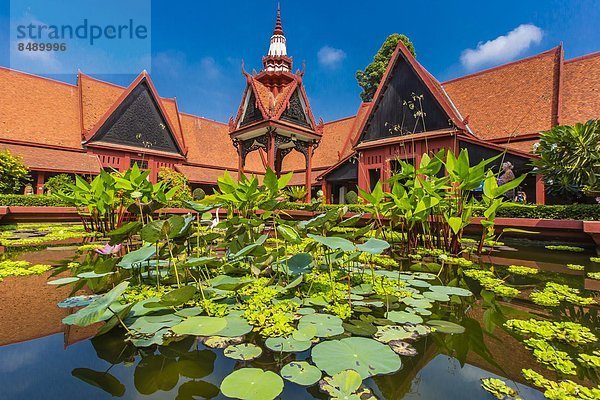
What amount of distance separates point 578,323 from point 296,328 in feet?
4.78

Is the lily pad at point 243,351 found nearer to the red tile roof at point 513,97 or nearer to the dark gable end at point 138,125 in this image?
the red tile roof at point 513,97

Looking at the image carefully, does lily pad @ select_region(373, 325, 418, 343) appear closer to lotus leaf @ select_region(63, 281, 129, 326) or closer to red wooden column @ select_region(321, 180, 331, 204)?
lotus leaf @ select_region(63, 281, 129, 326)

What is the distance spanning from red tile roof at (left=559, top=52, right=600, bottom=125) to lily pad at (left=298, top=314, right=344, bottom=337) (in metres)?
11.5

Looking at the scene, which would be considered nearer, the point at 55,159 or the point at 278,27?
the point at 55,159

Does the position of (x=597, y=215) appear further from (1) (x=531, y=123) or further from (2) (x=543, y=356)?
(1) (x=531, y=123)

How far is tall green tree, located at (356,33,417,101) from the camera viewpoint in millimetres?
21438

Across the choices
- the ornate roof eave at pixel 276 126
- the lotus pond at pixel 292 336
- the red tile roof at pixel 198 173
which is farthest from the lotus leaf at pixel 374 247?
the red tile roof at pixel 198 173

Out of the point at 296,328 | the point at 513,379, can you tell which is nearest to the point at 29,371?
the point at 296,328

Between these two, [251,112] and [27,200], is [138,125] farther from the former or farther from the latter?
[27,200]

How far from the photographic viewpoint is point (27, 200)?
8602 mm

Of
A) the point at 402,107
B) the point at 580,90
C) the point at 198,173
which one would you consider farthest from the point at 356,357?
the point at 198,173

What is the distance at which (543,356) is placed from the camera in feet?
3.83

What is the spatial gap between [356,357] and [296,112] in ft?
41.2

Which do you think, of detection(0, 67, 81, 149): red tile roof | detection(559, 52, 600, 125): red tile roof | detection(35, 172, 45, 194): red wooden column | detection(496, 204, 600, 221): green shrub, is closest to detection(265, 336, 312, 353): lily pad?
detection(496, 204, 600, 221): green shrub
